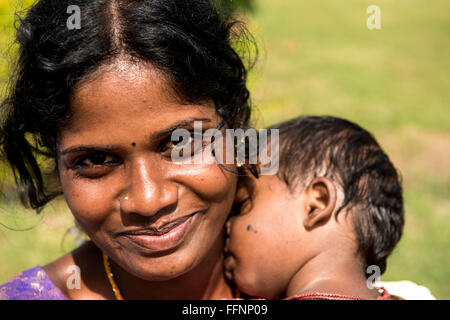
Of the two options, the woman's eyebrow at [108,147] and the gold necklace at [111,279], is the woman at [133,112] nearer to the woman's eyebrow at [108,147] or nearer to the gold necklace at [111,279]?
the woman's eyebrow at [108,147]

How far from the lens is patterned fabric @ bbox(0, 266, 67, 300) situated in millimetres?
2350

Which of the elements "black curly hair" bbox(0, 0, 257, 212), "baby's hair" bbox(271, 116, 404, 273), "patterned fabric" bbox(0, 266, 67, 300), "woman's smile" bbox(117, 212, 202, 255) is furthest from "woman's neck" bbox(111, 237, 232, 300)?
"black curly hair" bbox(0, 0, 257, 212)

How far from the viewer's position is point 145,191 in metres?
1.92

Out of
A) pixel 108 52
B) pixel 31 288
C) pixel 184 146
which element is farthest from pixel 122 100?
pixel 31 288

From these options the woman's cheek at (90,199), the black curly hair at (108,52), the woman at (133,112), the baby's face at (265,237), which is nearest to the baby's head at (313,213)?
the baby's face at (265,237)

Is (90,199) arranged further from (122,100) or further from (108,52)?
(108,52)

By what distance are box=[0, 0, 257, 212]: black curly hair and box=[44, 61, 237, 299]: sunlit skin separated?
5 centimetres

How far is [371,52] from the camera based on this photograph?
1412 centimetres

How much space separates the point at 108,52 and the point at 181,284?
106cm

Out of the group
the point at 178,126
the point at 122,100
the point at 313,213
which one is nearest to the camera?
the point at 122,100

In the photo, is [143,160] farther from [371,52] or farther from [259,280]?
[371,52]

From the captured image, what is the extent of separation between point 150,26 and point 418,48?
13.6 m

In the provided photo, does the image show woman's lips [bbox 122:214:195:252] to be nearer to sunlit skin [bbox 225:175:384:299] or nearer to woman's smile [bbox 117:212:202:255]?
woman's smile [bbox 117:212:202:255]
